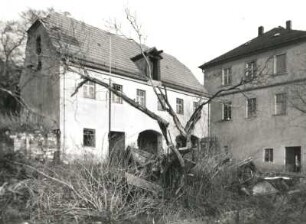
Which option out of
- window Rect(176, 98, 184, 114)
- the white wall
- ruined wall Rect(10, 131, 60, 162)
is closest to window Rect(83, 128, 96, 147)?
the white wall

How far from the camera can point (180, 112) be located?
31.1 m

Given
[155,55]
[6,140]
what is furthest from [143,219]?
[155,55]

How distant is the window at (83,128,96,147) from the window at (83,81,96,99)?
199cm

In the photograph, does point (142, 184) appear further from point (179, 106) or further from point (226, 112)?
point (226, 112)

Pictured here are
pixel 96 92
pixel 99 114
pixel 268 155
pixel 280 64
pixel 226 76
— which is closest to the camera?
pixel 96 92

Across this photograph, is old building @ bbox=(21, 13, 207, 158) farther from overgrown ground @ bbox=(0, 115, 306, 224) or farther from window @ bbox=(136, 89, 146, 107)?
overgrown ground @ bbox=(0, 115, 306, 224)

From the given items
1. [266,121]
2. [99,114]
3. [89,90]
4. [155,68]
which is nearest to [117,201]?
[89,90]

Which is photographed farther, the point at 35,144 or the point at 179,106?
the point at 179,106

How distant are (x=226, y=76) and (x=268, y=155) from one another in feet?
24.1

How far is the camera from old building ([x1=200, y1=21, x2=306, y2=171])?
Answer: 27.2m

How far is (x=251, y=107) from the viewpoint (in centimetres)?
3050

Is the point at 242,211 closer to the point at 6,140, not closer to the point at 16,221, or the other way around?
the point at 16,221

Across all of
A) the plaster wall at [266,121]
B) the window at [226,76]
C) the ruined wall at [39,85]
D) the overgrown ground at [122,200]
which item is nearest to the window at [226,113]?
the plaster wall at [266,121]

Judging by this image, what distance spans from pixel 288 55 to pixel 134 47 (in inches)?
435
